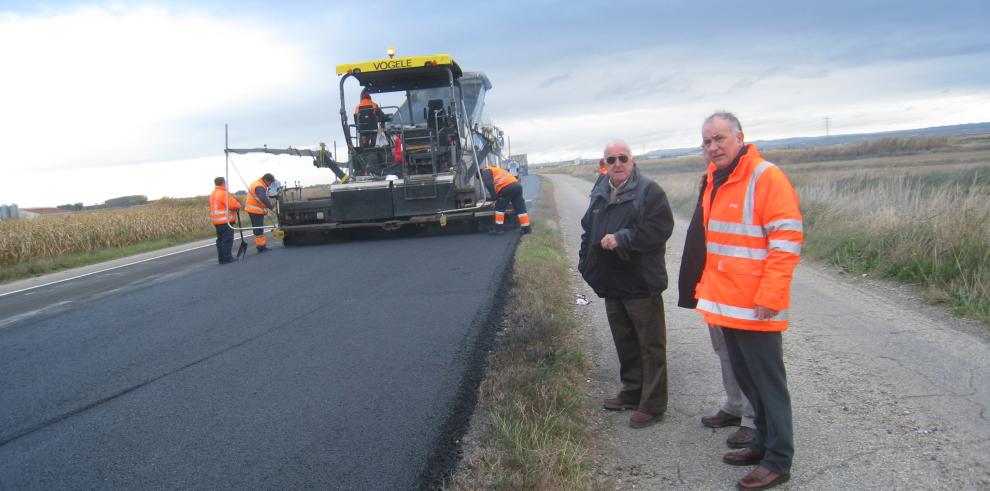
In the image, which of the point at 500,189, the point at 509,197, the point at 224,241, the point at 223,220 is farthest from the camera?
the point at 509,197

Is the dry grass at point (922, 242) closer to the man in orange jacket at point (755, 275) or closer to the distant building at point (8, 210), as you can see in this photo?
the man in orange jacket at point (755, 275)

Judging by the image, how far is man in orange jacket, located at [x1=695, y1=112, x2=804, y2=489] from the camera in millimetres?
3305

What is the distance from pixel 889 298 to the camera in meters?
7.39

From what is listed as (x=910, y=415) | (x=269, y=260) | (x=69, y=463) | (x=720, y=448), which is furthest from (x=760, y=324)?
(x=269, y=260)

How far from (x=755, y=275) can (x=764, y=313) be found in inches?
7.9

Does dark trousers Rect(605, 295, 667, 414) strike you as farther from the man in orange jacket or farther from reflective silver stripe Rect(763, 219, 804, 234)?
reflective silver stripe Rect(763, 219, 804, 234)

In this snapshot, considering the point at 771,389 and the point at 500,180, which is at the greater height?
the point at 500,180

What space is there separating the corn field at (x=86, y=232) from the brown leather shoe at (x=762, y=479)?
58.5 ft

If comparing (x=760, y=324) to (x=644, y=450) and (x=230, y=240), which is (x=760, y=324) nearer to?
(x=644, y=450)

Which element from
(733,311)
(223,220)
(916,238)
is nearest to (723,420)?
(733,311)

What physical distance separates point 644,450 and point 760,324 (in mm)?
1020

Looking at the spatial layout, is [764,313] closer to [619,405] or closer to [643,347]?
[643,347]

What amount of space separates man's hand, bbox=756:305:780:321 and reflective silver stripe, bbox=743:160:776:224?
41 centimetres

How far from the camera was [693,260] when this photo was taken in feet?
12.8
